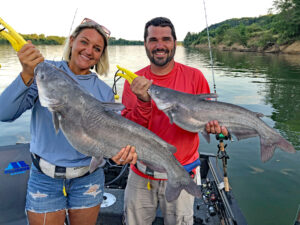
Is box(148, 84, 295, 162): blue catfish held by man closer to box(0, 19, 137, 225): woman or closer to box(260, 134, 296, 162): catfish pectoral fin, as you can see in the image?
box(260, 134, 296, 162): catfish pectoral fin

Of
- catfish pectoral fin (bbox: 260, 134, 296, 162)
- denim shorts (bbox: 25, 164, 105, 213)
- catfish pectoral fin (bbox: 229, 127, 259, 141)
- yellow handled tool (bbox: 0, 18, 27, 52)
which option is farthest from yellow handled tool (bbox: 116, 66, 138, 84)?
catfish pectoral fin (bbox: 260, 134, 296, 162)

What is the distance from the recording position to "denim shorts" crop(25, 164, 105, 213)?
2518mm

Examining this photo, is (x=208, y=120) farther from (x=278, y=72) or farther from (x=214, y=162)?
(x=278, y=72)

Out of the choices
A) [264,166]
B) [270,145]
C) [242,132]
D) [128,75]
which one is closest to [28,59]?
[128,75]

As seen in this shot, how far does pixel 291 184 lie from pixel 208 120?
6466 mm

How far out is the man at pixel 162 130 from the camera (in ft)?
11.0

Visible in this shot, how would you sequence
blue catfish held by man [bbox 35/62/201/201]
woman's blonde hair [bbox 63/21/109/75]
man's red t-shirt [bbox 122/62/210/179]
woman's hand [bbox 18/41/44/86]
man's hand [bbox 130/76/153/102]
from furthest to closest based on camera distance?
1. man's red t-shirt [bbox 122/62/210/179]
2. man's hand [bbox 130/76/153/102]
3. woman's blonde hair [bbox 63/21/109/75]
4. blue catfish held by man [bbox 35/62/201/201]
5. woman's hand [bbox 18/41/44/86]

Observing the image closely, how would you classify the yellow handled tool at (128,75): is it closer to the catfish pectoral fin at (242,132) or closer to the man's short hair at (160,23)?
the man's short hair at (160,23)

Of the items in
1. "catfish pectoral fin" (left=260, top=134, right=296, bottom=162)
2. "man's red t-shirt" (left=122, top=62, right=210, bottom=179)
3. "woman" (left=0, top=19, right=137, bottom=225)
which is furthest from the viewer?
"man's red t-shirt" (left=122, top=62, right=210, bottom=179)

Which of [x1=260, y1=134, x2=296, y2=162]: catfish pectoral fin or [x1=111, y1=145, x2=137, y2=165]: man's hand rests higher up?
[x1=111, y1=145, x2=137, y2=165]: man's hand

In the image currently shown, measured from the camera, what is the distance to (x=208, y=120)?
331cm

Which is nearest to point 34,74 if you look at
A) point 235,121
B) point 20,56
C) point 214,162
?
point 20,56

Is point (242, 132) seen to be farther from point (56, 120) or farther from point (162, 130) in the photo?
point (56, 120)

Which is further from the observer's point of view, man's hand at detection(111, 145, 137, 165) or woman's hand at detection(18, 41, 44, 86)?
man's hand at detection(111, 145, 137, 165)
